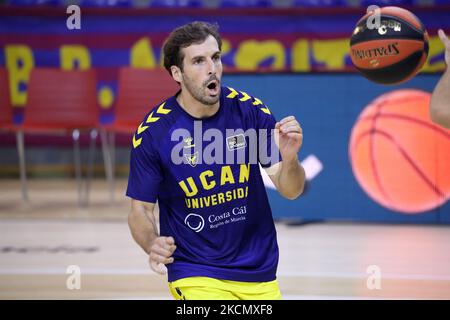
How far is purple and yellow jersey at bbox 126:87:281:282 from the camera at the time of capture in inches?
163

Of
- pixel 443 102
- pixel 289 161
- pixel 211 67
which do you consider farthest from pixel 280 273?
pixel 443 102

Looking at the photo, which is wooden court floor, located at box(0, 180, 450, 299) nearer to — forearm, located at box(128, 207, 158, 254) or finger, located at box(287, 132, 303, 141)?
forearm, located at box(128, 207, 158, 254)

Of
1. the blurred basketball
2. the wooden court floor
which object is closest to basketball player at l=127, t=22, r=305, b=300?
the blurred basketball

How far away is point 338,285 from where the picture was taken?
6.41 m

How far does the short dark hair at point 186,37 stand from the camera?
→ 418 centimetres

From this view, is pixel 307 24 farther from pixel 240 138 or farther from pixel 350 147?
pixel 240 138

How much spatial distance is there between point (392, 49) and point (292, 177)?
3.50 feet

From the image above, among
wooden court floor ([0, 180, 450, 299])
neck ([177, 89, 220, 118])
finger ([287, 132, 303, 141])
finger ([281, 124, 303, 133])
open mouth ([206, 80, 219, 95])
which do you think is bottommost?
wooden court floor ([0, 180, 450, 299])

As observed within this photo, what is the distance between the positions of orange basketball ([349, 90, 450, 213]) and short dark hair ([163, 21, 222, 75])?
466 cm

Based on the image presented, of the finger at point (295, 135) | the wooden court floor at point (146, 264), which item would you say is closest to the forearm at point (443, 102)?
the finger at point (295, 135)

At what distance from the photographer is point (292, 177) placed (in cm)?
407

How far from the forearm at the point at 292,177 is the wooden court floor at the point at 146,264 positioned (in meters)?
2.10

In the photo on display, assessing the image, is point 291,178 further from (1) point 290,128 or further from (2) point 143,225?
(2) point 143,225
